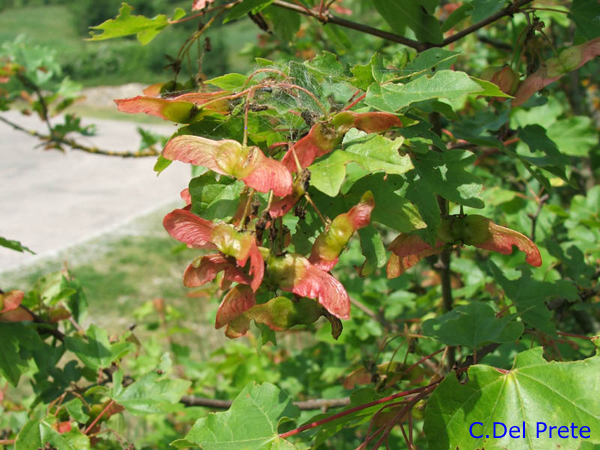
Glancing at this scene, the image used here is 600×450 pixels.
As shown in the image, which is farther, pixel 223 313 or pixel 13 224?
pixel 13 224

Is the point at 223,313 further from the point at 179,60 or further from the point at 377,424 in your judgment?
the point at 179,60

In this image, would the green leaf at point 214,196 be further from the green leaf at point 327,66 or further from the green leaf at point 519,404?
the green leaf at point 519,404

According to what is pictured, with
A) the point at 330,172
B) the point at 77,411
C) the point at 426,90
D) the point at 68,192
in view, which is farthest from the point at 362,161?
the point at 68,192

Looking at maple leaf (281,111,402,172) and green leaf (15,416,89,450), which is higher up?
maple leaf (281,111,402,172)

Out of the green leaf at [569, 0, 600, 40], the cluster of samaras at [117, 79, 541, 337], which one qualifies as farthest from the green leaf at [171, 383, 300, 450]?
the green leaf at [569, 0, 600, 40]

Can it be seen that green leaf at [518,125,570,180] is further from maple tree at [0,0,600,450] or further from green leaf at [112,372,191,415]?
green leaf at [112,372,191,415]

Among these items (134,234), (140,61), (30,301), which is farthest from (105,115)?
(30,301)

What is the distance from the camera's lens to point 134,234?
8164 mm

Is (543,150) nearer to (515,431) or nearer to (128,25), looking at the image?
(515,431)

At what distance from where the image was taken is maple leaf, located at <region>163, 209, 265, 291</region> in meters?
0.86

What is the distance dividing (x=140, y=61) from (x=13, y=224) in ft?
55.1

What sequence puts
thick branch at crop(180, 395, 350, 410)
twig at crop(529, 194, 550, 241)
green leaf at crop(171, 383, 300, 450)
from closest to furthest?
green leaf at crop(171, 383, 300, 450) < thick branch at crop(180, 395, 350, 410) < twig at crop(529, 194, 550, 241)

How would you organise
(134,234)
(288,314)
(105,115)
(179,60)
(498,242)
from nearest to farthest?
(288,314)
(498,242)
(179,60)
(134,234)
(105,115)

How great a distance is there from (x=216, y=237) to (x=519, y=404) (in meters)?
0.61
